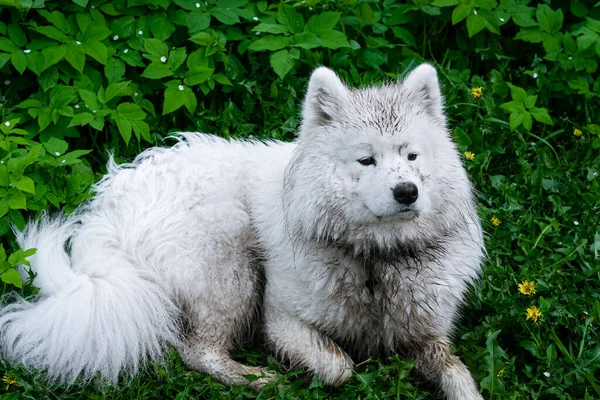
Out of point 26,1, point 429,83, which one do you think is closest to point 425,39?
point 429,83

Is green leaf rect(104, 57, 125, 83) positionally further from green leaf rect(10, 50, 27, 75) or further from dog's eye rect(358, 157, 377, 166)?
dog's eye rect(358, 157, 377, 166)

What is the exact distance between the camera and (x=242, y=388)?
4.07 m

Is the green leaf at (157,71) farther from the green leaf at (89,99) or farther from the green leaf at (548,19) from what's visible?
the green leaf at (548,19)

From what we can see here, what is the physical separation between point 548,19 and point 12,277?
3.80 m

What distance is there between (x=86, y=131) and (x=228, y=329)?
189 cm

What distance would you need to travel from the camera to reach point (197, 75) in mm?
5461

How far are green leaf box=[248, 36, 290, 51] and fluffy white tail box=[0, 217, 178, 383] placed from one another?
69.9 inches

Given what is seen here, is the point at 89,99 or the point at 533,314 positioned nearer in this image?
the point at 533,314

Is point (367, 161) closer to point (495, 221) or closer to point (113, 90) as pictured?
point (495, 221)

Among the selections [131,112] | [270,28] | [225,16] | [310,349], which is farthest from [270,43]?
[310,349]

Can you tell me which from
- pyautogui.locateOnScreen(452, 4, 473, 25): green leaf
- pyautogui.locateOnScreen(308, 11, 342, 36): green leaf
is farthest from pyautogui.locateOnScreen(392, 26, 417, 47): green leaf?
pyautogui.locateOnScreen(308, 11, 342, 36): green leaf

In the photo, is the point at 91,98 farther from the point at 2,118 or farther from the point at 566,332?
the point at 566,332

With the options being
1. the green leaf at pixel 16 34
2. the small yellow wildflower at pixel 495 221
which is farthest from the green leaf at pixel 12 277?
the small yellow wildflower at pixel 495 221

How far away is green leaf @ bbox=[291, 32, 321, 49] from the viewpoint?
546cm
